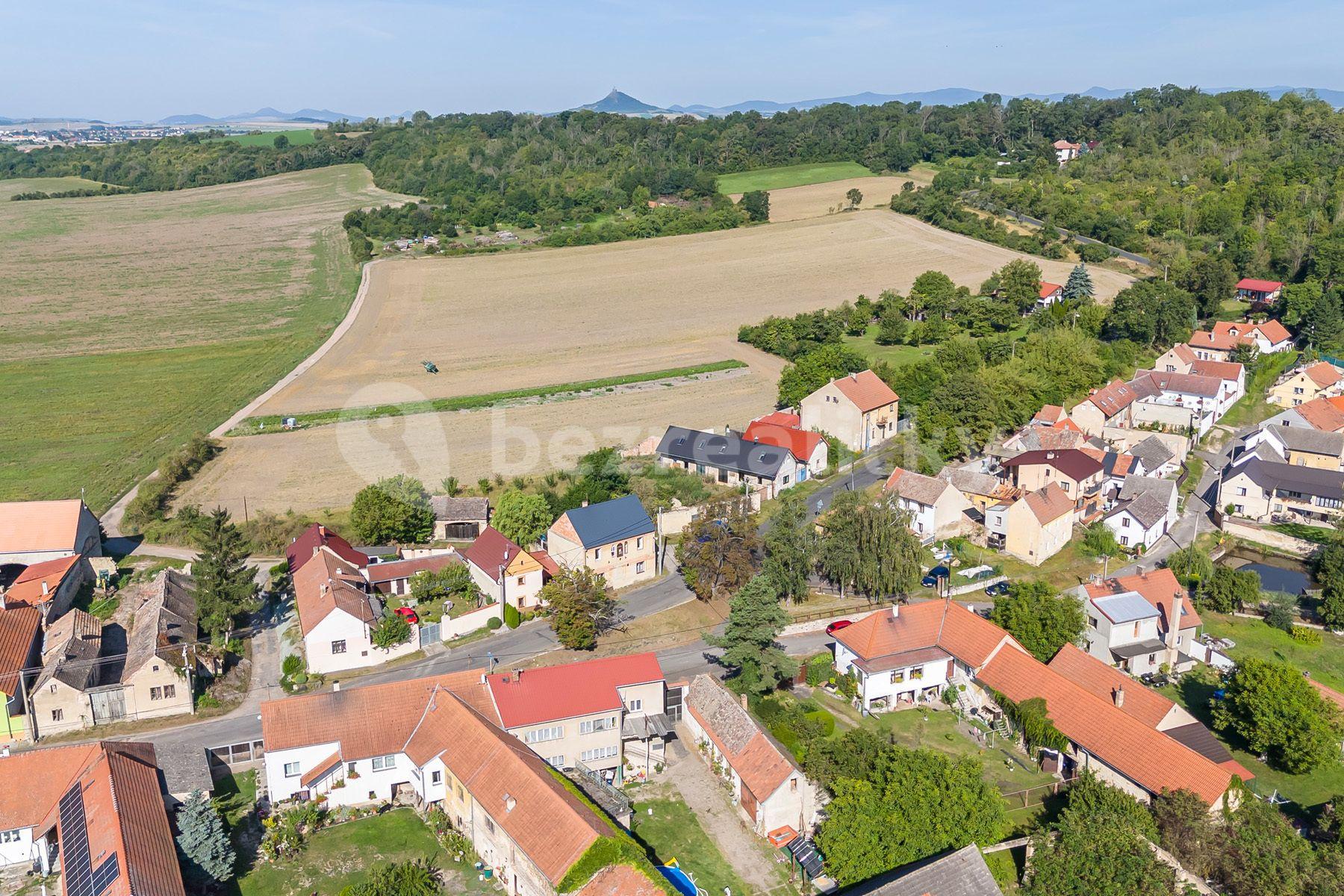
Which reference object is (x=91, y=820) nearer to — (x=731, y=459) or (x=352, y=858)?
(x=352, y=858)

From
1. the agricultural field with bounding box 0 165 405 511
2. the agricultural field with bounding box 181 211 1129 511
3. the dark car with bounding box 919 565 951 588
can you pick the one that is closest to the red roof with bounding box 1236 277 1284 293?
the agricultural field with bounding box 181 211 1129 511

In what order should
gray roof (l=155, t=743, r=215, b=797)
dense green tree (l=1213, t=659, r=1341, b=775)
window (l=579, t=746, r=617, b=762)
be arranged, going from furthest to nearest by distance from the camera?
1. window (l=579, t=746, r=617, b=762)
2. dense green tree (l=1213, t=659, r=1341, b=775)
3. gray roof (l=155, t=743, r=215, b=797)

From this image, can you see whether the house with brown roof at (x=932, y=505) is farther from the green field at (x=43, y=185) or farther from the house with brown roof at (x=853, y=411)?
the green field at (x=43, y=185)

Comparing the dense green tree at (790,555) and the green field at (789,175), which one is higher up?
the green field at (789,175)

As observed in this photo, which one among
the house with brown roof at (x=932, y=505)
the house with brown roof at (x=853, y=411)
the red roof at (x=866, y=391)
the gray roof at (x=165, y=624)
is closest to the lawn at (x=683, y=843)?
the gray roof at (x=165, y=624)

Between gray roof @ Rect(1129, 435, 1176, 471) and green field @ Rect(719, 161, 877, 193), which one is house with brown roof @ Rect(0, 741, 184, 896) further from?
green field @ Rect(719, 161, 877, 193)
